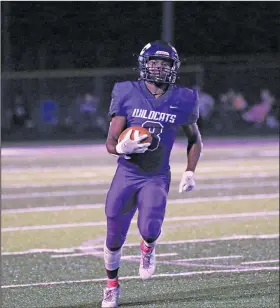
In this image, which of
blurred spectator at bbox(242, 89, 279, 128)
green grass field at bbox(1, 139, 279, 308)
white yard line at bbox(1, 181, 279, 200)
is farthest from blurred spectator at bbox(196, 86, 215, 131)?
white yard line at bbox(1, 181, 279, 200)

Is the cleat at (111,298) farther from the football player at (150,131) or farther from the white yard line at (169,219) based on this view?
the white yard line at (169,219)

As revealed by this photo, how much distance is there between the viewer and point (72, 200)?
11.6 m

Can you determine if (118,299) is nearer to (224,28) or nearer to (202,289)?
(202,289)

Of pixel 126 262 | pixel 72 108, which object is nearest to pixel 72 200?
pixel 126 262

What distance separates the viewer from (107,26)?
23.2m

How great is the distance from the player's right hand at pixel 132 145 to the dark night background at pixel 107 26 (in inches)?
670

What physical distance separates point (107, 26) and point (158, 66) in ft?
58.8

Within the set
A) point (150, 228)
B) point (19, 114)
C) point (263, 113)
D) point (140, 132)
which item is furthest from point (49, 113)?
point (140, 132)

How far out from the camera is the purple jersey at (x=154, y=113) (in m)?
5.46

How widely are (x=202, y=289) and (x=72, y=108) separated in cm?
1642

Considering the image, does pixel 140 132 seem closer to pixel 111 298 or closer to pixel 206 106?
pixel 111 298

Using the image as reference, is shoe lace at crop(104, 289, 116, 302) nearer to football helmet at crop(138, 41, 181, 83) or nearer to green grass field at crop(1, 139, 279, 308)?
green grass field at crop(1, 139, 279, 308)

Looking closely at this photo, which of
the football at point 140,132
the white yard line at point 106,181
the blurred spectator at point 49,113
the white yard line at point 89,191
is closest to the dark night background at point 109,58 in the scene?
the blurred spectator at point 49,113

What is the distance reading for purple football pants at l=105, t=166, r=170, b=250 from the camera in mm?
5469
